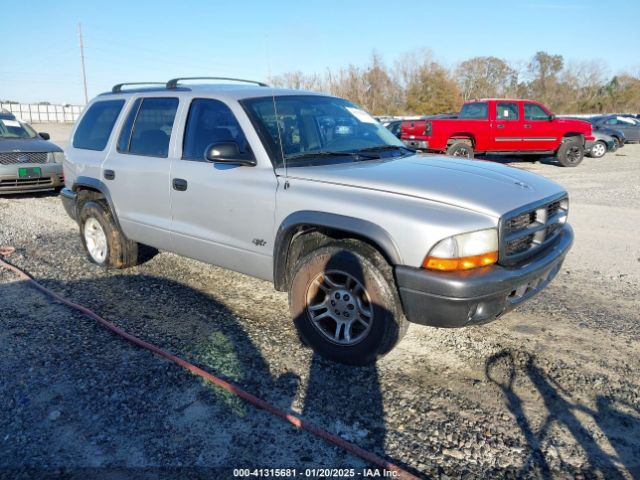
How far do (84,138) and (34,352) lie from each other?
2.70 metres

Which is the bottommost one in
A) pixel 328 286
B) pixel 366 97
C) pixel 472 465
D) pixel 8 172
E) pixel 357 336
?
pixel 472 465

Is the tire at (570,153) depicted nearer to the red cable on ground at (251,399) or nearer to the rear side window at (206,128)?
the rear side window at (206,128)

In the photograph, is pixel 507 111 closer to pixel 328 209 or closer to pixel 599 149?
pixel 599 149

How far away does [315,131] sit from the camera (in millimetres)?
4125

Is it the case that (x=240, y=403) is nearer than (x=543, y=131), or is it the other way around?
(x=240, y=403)

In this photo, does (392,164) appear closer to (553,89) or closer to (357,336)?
(357,336)

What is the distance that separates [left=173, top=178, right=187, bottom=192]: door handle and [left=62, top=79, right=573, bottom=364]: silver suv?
0.01m

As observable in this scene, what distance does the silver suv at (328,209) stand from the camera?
118 inches

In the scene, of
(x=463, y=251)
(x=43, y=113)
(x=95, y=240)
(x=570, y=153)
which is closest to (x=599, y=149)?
(x=570, y=153)

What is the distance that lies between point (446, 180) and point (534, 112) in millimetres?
13375

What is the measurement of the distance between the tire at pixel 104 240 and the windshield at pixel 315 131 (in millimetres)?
2212

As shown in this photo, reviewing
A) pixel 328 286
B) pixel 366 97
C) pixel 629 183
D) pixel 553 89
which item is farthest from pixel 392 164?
pixel 553 89

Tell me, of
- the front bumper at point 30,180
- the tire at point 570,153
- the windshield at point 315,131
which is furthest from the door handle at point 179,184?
the tire at point 570,153

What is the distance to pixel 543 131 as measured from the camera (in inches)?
599
